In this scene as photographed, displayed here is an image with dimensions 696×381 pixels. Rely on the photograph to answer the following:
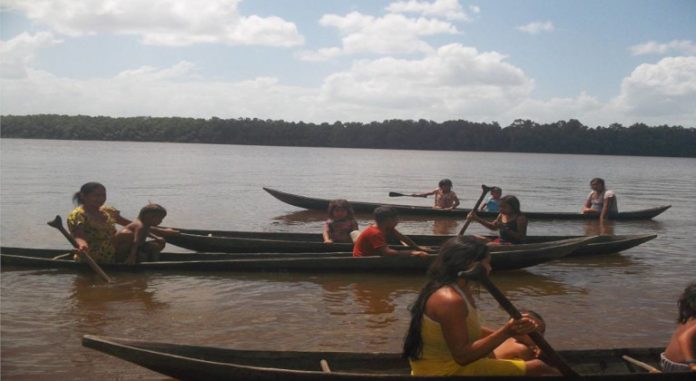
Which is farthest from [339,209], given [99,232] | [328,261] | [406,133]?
[406,133]

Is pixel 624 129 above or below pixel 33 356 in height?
above

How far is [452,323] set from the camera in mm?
3885

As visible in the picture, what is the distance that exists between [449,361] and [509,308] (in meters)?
0.49

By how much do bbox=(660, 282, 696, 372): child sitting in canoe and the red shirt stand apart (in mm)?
4865

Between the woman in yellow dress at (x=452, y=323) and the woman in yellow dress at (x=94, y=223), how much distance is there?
5480 millimetres

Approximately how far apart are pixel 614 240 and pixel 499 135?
85.3 metres

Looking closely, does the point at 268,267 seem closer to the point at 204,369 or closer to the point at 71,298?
the point at 71,298

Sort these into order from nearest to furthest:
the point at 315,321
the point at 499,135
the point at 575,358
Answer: the point at 575,358 → the point at 315,321 → the point at 499,135

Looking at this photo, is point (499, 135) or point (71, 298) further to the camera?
point (499, 135)

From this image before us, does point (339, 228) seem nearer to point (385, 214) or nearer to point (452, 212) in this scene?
point (385, 214)

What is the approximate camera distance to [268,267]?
374 inches

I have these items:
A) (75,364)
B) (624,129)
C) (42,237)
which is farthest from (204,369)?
(624,129)

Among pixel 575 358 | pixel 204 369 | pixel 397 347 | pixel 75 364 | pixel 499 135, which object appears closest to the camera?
pixel 204 369

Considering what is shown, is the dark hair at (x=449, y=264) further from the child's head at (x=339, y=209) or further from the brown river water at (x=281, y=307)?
the child's head at (x=339, y=209)
